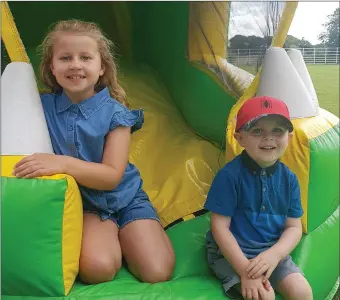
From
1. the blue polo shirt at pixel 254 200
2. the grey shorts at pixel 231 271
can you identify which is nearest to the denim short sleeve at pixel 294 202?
the blue polo shirt at pixel 254 200

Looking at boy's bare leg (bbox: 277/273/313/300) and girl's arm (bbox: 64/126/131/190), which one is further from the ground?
girl's arm (bbox: 64/126/131/190)

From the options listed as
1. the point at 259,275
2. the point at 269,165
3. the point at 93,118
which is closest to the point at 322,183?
the point at 269,165

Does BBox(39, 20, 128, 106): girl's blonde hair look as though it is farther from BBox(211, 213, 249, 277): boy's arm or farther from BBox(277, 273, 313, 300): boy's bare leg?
BBox(277, 273, 313, 300): boy's bare leg

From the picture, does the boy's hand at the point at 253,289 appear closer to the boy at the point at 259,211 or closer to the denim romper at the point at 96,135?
the boy at the point at 259,211

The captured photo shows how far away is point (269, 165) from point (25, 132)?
674 mm

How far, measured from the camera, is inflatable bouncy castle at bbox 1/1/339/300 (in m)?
1.31

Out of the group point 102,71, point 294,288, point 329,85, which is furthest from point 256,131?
point 329,85

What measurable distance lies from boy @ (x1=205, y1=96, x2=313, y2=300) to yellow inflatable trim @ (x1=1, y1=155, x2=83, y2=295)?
35 cm

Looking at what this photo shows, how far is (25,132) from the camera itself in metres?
1.45

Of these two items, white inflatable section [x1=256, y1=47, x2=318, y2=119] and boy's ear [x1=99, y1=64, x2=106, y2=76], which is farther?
white inflatable section [x1=256, y1=47, x2=318, y2=119]

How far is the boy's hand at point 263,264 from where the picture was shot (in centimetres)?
131

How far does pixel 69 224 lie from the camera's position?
1.35m

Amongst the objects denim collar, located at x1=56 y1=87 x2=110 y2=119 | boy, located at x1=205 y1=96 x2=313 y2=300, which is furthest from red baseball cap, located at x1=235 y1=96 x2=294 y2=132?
denim collar, located at x1=56 y1=87 x2=110 y2=119

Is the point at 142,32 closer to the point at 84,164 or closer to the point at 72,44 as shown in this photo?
the point at 72,44
